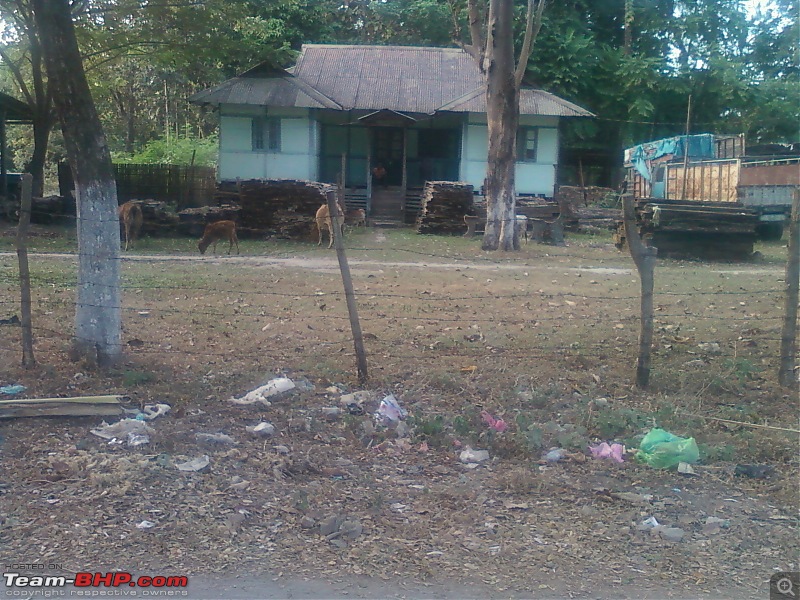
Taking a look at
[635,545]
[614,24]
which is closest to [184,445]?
[635,545]

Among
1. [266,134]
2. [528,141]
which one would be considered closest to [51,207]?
[266,134]

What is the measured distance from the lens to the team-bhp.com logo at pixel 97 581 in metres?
3.97

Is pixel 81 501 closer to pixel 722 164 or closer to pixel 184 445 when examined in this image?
pixel 184 445

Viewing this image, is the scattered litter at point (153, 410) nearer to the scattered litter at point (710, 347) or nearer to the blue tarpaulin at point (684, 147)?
the scattered litter at point (710, 347)

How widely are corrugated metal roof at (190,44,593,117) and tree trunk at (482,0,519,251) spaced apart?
8.98 meters

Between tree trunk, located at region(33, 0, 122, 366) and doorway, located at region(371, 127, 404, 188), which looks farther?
doorway, located at region(371, 127, 404, 188)

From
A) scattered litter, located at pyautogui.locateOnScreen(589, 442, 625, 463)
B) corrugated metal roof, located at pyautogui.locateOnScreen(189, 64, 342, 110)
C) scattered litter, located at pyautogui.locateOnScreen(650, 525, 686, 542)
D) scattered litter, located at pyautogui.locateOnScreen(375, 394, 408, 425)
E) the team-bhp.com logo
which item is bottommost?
the team-bhp.com logo

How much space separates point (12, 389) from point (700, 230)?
49.3ft

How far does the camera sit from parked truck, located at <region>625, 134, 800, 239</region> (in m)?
20.6

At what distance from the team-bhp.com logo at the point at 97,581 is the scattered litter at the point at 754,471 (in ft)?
12.3

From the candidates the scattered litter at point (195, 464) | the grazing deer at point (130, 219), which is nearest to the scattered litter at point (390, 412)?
the scattered litter at point (195, 464)

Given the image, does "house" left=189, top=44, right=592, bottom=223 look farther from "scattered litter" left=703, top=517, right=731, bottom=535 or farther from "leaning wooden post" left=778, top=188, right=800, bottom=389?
"scattered litter" left=703, top=517, right=731, bottom=535

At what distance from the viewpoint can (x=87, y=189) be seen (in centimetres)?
700

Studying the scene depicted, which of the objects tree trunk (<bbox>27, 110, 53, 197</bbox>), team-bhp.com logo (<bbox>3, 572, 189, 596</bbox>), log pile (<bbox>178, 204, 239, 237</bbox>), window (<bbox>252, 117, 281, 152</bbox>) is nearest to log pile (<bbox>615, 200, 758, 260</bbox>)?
log pile (<bbox>178, 204, 239, 237</bbox>)
